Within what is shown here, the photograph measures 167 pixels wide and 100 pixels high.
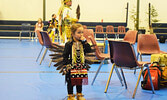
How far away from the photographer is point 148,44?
20.6 feet

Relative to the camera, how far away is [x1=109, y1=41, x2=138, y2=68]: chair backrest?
4221 mm

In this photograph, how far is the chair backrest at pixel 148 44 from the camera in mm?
6238

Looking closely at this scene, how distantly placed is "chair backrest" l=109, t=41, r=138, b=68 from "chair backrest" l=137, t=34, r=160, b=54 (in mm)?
1990

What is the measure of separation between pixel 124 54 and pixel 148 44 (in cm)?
214

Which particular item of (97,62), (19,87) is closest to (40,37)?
(97,62)

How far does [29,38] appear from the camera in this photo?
52.7 feet

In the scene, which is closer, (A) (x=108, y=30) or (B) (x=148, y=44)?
(B) (x=148, y=44)

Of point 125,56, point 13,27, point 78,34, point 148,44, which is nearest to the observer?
point 78,34

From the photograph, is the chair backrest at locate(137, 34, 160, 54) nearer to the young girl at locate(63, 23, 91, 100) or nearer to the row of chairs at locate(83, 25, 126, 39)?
the young girl at locate(63, 23, 91, 100)

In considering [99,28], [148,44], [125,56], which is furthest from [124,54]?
[99,28]

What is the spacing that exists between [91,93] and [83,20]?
13.8 metres

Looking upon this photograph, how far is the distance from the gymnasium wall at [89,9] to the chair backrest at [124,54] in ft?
45.1

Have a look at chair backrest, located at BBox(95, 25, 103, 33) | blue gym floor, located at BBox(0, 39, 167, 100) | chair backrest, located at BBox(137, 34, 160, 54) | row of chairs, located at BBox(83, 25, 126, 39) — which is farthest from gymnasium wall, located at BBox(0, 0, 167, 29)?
chair backrest, located at BBox(137, 34, 160, 54)

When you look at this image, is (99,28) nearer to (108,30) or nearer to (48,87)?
(108,30)
